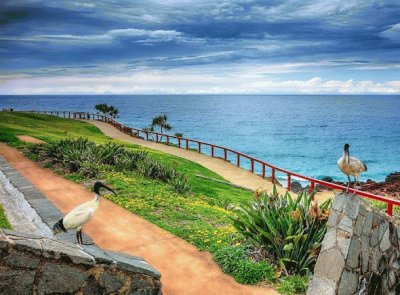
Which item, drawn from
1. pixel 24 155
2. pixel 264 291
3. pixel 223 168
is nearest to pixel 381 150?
pixel 223 168

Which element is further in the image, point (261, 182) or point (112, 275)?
point (261, 182)

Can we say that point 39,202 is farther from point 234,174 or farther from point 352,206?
point 234,174

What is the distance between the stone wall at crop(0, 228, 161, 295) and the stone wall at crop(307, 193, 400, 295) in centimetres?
304

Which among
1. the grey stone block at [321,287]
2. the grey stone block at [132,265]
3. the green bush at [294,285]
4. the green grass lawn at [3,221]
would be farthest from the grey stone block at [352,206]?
the green grass lawn at [3,221]

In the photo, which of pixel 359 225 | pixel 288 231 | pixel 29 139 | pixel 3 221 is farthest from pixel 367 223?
pixel 29 139

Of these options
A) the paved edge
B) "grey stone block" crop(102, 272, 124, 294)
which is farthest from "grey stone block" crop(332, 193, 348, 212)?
the paved edge

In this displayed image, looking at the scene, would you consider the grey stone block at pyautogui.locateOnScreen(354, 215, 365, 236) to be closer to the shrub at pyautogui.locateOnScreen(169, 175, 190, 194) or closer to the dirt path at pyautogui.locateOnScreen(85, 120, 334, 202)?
the shrub at pyautogui.locateOnScreen(169, 175, 190, 194)

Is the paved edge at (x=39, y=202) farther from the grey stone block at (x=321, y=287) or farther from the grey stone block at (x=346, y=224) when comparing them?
the grey stone block at (x=346, y=224)

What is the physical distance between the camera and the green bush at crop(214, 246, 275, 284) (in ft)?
23.4

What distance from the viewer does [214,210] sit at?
454 inches

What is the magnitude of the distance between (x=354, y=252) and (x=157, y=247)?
12.4 ft

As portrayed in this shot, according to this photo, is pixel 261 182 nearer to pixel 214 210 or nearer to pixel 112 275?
pixel 214 210

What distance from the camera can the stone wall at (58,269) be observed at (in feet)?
12.1

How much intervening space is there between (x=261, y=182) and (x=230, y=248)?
46.2ft
